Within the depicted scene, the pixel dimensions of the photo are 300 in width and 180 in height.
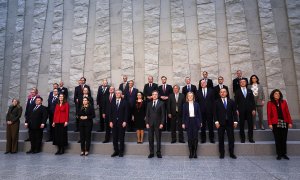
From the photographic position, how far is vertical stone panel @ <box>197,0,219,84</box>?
957 cm

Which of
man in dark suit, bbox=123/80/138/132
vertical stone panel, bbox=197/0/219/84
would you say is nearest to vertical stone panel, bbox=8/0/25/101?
man in dark suit, bbox=123/80/138/132

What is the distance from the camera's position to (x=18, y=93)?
10555 mm

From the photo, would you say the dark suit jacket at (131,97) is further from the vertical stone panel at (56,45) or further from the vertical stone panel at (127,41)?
the vertical stone panel at (56,45)

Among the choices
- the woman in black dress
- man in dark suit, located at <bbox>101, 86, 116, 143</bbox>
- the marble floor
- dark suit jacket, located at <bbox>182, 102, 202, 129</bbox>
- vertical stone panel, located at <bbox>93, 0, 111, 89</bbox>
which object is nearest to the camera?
the marble floor

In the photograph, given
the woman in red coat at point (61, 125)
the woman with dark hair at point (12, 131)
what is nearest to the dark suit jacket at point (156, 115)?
the woman in red coat at point (61, 125)

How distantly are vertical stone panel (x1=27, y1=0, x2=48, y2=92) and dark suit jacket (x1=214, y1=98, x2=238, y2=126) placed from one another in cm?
803

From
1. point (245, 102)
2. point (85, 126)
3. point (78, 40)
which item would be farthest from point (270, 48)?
point (78, 40)

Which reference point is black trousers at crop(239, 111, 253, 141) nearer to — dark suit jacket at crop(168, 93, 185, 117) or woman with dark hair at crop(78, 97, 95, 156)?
dark suit jacket at crop(168, 93, 185, 117)

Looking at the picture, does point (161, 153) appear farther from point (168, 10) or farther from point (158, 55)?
point (168, 10)

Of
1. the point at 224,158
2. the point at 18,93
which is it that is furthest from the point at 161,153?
the point at 18,93

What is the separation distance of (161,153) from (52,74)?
6.50 m

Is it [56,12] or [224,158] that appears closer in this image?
[224,158]

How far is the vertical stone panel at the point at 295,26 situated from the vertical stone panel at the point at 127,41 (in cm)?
634

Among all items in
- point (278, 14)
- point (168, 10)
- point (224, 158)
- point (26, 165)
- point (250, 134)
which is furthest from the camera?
point (168, 10)
